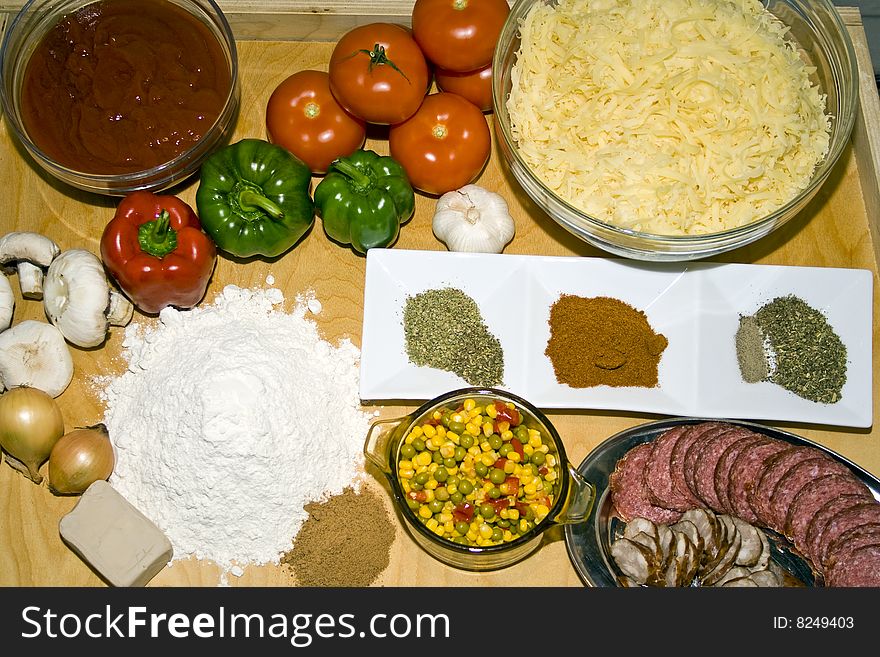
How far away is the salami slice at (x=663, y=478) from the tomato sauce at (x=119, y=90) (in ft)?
4.66

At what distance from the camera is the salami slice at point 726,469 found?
79.0 inches

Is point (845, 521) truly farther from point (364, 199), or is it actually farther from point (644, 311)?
point (364, 199)

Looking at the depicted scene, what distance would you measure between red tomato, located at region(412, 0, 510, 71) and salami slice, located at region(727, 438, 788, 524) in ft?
3.94

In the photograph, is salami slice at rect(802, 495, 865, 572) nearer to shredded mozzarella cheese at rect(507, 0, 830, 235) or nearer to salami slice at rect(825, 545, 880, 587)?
salami slice at rect(825, 545, 880, 587)

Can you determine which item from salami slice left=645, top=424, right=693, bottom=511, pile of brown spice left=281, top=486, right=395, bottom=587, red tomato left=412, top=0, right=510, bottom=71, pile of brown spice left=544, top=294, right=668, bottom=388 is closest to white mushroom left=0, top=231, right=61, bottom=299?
pile of brown spice left=281, top=486, right=395, bottom=587

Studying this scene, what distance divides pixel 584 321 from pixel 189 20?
1.34m

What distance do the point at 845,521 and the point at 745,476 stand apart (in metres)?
0.23

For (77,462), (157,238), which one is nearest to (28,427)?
(77,462)

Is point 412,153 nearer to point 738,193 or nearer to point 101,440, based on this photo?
point 738,193

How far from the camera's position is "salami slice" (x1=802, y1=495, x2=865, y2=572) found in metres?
1.91

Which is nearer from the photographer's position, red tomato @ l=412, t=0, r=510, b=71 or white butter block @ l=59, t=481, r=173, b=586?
white butter block @ l=59, t=481, r=173, b=586

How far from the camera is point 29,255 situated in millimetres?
2209

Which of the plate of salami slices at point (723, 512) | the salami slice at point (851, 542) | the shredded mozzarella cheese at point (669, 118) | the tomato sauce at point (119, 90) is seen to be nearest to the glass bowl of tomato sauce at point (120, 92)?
the tomato sauce at point (119, 90)

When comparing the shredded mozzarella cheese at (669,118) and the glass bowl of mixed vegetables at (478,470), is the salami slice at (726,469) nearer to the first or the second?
the glass bowl of mixed vegetables at (478,470)
